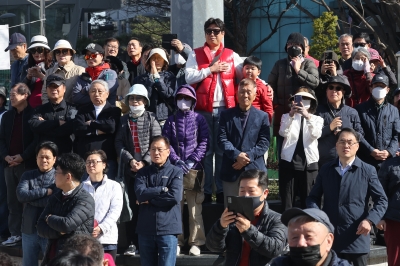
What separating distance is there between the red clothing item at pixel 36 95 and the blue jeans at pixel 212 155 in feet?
8.04

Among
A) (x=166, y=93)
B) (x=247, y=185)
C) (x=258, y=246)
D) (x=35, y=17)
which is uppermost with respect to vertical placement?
(x=35, y=17)

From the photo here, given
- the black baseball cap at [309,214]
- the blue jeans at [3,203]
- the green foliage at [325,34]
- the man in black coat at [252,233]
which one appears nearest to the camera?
the black baseball cap at [309,214]

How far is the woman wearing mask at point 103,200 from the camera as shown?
28.3ft

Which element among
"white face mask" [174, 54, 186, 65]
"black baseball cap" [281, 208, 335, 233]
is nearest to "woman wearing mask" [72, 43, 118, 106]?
"white face mask" [174, 54, 186, 65]

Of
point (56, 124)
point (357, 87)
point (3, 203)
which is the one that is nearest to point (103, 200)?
point (56, 124)

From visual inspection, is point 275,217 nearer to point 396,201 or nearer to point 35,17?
point 396,201

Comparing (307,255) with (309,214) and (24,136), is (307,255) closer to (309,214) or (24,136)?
(309,214)

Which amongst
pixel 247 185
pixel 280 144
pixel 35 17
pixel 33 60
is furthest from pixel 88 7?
pixel 247 185

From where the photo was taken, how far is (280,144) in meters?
10.4

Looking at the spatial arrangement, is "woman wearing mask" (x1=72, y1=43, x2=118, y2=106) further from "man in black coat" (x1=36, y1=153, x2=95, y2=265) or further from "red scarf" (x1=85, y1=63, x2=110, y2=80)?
"man in black coat" (x1=36, y1=153, x2=95, y2=265)

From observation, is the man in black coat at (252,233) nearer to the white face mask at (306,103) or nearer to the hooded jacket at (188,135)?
the hooded jacket at (188,135)

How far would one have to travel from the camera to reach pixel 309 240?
530 cm

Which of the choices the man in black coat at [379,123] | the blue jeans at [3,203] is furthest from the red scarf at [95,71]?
the man in black coat at [379,123]

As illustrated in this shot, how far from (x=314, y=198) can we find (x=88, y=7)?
91.6 ft
